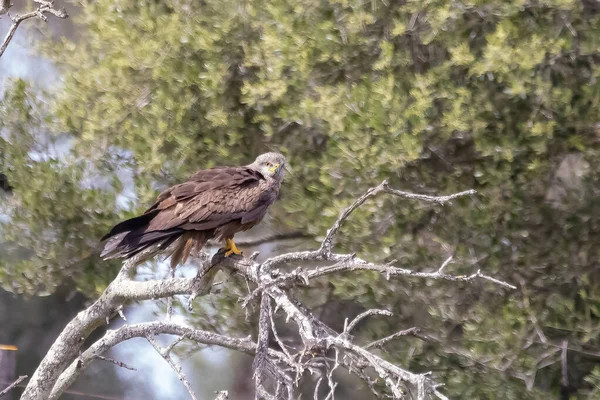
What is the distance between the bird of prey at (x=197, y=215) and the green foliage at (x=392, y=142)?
2.10ft

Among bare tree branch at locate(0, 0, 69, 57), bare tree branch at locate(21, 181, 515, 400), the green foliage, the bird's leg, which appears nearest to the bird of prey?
the bird's leg

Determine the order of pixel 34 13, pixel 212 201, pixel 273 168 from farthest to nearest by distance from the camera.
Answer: pixel 273 168 → pixel 212 201 → pixel 34 13

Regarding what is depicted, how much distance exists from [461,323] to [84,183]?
2248mm

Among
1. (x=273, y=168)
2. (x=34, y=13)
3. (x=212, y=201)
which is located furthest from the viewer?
(x=273, y=168)

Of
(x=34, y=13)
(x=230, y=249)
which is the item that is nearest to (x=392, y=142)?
(x=230, y=249)

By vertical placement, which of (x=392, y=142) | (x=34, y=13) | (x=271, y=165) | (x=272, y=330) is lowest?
(x=272, y=330)

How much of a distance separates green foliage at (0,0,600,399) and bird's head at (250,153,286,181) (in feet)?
1.02

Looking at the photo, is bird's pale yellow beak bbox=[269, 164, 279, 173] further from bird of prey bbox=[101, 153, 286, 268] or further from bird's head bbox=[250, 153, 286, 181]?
bird of prey bbox=[101, 153, 286, 268]

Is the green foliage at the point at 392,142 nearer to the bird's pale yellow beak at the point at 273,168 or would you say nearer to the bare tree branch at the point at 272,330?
the bird's pale yellow beak at the point at 273,168

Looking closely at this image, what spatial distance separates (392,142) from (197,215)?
1054 mm

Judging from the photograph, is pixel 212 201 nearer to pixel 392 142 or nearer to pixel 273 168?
pixel 273 168

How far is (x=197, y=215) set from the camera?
249 cm

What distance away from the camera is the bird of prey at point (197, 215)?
7.85ft

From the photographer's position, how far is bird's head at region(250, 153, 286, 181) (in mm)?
2973
